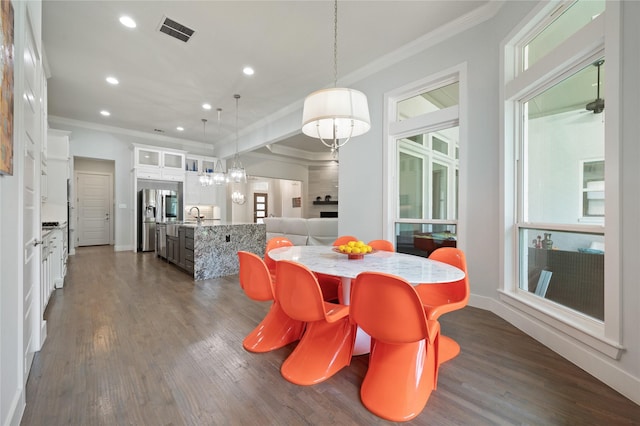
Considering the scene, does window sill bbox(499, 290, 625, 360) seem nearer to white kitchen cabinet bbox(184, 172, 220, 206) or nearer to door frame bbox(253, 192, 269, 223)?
white kitchen cabinet bbox(184, 172, 220, 206)

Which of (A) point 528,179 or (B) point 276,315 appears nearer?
(B) point 276,315

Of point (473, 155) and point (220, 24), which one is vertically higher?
point (220, 24)

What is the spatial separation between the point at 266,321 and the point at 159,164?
6532 millimetres

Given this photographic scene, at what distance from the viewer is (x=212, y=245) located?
14.0 feet

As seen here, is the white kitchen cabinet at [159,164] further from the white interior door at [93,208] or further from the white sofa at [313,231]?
the white sofa at [313,231]

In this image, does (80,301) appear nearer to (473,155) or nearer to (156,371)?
(156,371)

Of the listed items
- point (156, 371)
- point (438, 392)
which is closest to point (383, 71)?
point (438, 392)

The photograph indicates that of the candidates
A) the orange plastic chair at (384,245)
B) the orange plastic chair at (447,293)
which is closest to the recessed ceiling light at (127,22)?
the orange plastic chair at (384,245)

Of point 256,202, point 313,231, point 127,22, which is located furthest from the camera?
point 256,202

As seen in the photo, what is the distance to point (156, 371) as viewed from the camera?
1.79 m

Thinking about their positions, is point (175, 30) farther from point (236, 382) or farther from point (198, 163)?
point (198, 163)

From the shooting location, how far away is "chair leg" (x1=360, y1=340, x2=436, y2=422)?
142 cm

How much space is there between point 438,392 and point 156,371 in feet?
5.82

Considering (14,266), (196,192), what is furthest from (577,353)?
(196,192)
